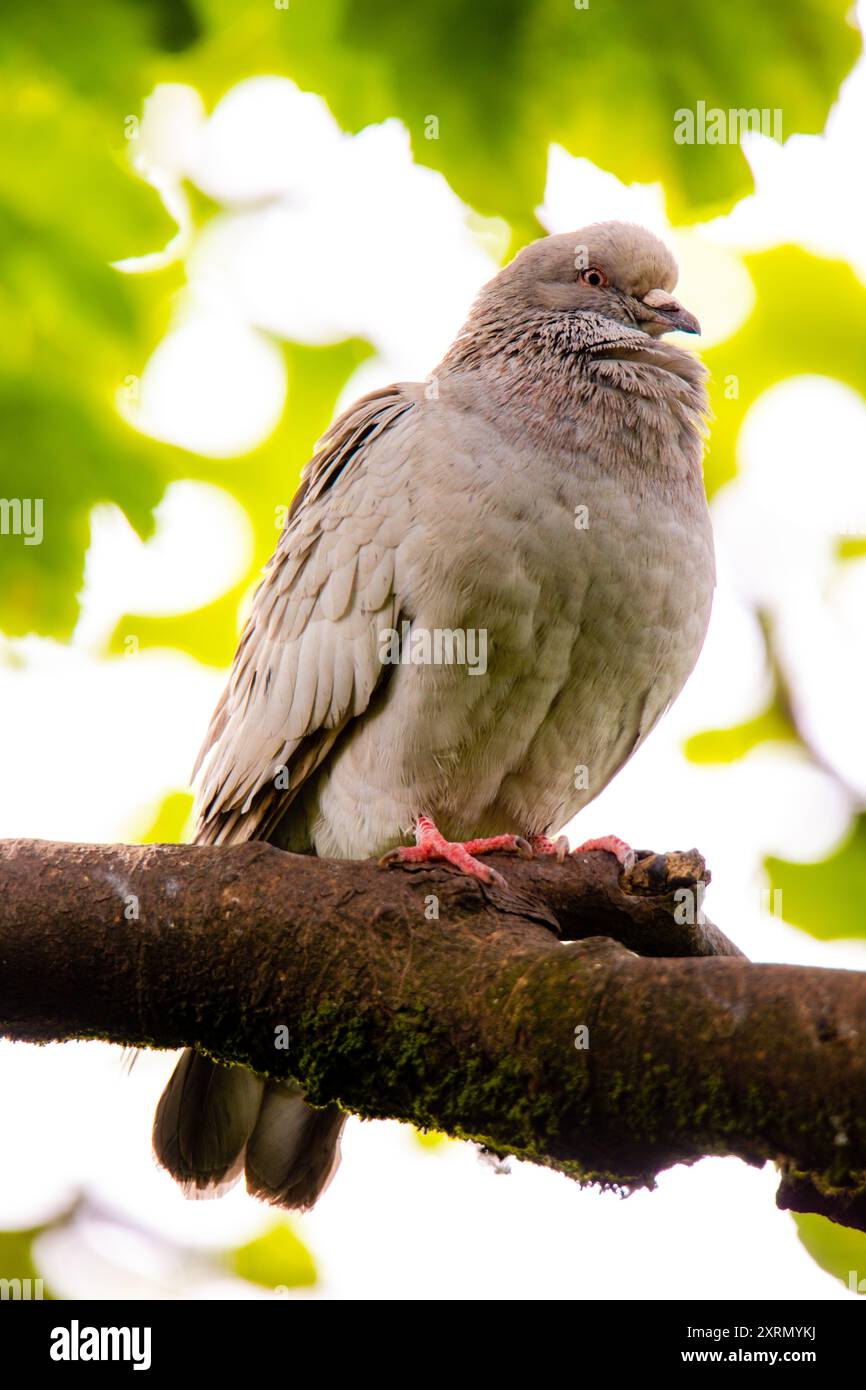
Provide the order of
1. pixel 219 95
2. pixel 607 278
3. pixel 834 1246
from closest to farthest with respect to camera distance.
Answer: pixel 219 95
pixel 834 1246
pixel 607 278

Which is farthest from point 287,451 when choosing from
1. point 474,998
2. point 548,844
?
point 474,998

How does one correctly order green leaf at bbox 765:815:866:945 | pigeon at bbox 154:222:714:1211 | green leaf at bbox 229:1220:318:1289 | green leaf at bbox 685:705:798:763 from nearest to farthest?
1. pigeon at bbox 154:222:714:1211
2. green leaf at bbox 765:815:866:945
3. green leaf at bbox 685:705:798:763
4. green leaf at bbox 229:1220:318:1289

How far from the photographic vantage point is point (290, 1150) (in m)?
5.04

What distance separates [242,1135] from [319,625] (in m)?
1.83

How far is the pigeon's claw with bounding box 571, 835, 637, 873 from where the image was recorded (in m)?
3.83

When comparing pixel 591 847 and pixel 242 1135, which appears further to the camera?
pixel 242 1135

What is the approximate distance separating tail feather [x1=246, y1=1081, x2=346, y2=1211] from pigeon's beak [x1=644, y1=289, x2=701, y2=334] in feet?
10.6

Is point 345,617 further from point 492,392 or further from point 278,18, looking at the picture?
point 278,18

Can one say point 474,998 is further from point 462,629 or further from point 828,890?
point 828,890

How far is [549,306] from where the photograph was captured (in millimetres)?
5668

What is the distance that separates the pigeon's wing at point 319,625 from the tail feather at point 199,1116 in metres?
0.83

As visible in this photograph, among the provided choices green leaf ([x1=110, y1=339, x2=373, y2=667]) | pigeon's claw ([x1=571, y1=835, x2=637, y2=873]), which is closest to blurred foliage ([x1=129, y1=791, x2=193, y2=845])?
green leaf ([x1=110, y1=339, x2=373, y2=667])

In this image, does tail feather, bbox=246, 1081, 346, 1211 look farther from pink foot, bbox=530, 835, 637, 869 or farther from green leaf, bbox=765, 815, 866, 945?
green leaf, bbox=765, 815, 866, 945

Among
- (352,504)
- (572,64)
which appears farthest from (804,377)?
(572,64)
